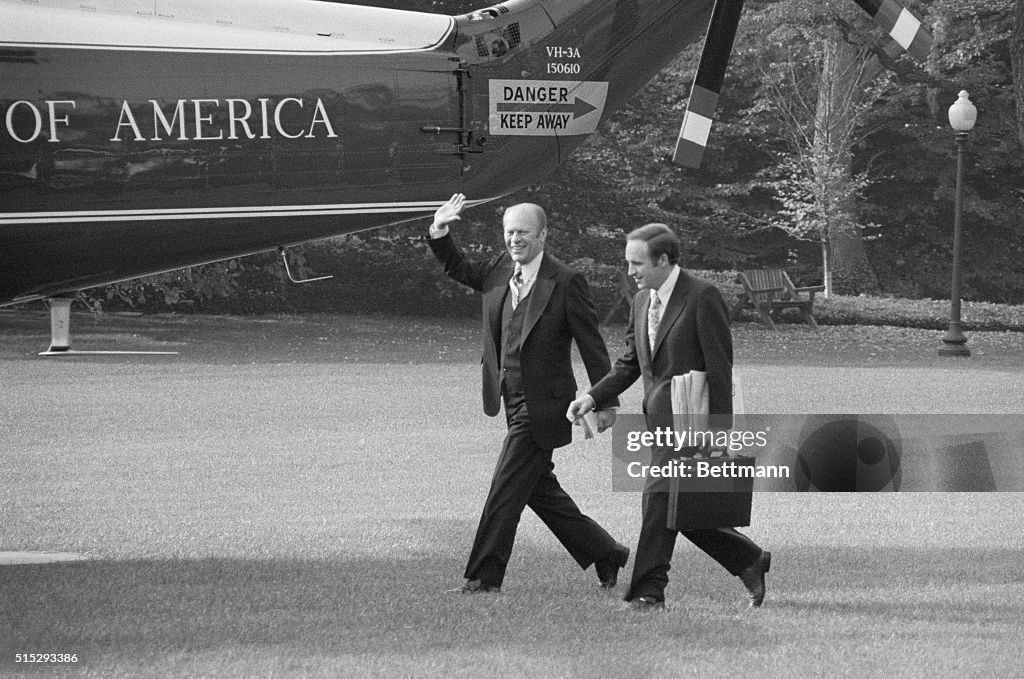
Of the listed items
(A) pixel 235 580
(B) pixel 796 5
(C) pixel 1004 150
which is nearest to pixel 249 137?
(A) pixel 235 580

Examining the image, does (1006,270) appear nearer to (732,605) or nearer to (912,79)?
(912,79)

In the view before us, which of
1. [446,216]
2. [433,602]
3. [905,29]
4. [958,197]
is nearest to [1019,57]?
[958,197]

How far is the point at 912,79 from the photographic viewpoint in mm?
38531

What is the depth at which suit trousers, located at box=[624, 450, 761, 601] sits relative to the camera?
6.74m

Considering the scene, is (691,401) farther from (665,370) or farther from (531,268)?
(531,268)

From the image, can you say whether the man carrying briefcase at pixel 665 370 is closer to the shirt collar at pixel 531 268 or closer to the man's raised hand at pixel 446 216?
the shirt collar at pixel 531 268

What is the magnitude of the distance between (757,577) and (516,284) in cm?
196

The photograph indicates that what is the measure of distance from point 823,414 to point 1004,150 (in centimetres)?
2985

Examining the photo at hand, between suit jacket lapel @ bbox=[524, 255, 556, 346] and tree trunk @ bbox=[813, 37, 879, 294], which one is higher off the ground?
tree trunk @ bbox=[813, 37, 879, 294]

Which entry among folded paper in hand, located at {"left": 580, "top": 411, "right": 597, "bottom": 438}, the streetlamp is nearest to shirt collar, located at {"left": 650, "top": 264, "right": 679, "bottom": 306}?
folded paper in hand, located at {"left": 580, "top": 411, "right": 597, "bottom": 438}

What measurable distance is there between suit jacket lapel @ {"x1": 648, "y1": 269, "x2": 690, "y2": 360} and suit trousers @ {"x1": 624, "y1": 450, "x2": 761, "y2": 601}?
1.82ft

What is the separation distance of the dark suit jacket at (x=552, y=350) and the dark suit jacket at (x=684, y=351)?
26 centimetres

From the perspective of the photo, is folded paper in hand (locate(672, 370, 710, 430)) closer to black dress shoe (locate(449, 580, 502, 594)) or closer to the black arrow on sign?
black dress shoe (locate(449, 580, 502, 594))

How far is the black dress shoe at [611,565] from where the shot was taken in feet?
24.1
